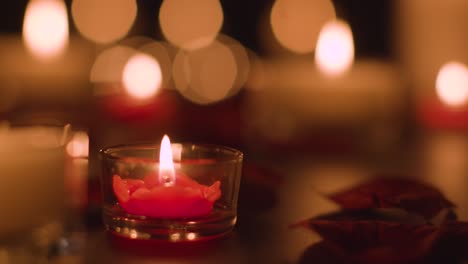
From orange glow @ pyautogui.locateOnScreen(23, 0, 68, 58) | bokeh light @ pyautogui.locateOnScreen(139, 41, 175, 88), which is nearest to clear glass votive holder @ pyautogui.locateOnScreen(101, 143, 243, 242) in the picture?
orange glow @ pyautogui.locateOnScreen(23, 0, 68, 58)

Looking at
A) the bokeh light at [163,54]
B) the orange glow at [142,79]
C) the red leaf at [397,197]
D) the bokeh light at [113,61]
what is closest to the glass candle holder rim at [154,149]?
the red leaf at [397,197]

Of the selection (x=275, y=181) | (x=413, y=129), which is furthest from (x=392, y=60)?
(x=275, y=181)

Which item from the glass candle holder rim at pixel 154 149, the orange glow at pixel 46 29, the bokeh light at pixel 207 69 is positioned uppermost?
the glass candle holder rim at pixel 154 149

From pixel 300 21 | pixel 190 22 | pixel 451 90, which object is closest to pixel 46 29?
pixel 451 90

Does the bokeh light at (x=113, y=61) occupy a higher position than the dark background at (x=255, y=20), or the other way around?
the dark background at (x=255, y=20)

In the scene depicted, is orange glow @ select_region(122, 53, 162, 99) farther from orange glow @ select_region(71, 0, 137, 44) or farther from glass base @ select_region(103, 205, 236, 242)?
orange glow @ select_region(71, 0, 137, 44)

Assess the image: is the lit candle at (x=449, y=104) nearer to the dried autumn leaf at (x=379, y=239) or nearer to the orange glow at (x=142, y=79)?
the orange glow at (x=142, y=79)
